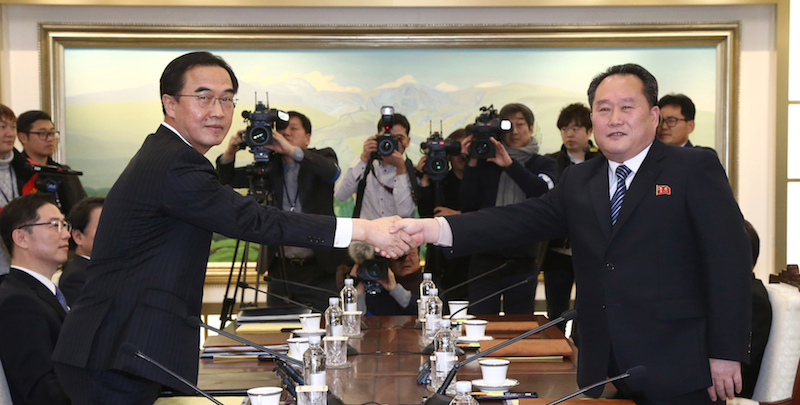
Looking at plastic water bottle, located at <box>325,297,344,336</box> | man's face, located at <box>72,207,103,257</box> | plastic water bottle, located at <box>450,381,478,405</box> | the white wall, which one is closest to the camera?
plastic water bottle, located at <box>450,381,478,405</box>

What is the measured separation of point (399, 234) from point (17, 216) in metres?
1.38

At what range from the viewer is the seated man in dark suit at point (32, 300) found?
2143mm

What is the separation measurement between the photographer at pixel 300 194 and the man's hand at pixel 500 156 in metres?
0.89

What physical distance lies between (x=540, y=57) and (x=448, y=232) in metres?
3.33

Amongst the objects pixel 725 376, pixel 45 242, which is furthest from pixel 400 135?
pixel 725 376

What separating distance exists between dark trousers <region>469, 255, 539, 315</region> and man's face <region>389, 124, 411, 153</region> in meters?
0.77

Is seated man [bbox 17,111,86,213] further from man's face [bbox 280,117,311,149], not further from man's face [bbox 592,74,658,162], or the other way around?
man's face [bbox 592,74,658,162]

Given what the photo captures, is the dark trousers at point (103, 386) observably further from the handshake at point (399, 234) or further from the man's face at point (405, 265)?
the man's face at point (405, 265)

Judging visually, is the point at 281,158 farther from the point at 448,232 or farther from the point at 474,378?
the point at 474,378

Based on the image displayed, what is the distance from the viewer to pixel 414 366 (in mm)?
2242

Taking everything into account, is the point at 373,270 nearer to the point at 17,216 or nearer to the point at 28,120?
the point at 17,216

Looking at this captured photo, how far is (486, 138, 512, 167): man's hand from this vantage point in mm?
3770

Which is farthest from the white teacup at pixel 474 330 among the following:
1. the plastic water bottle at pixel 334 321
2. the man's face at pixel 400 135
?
the man's face at pixel 400 135

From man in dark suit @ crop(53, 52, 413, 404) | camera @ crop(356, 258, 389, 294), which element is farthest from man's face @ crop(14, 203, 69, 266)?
camera @ crop(356, 258, 389, 294)
